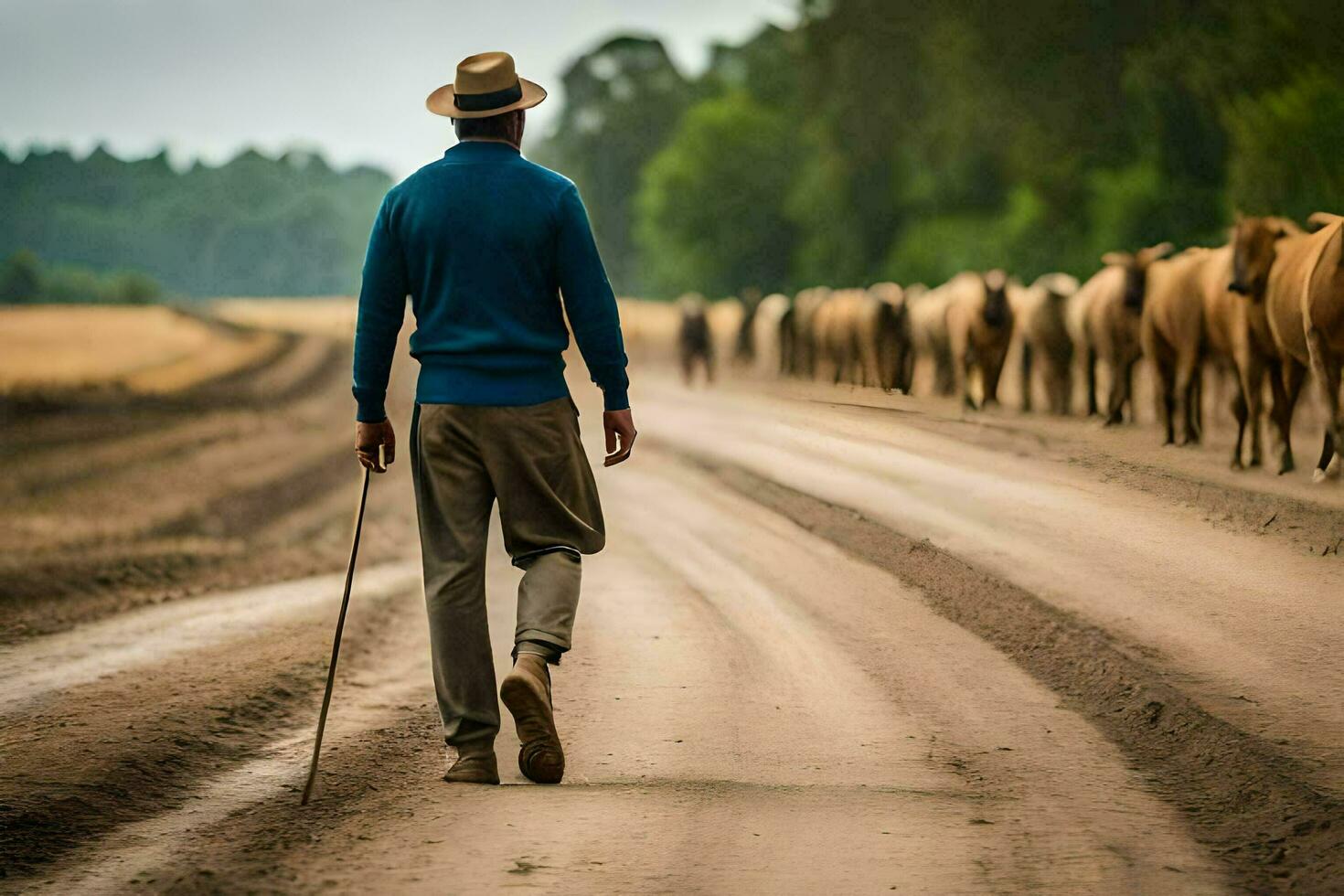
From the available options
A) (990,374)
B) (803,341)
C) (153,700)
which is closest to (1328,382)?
(990,374)

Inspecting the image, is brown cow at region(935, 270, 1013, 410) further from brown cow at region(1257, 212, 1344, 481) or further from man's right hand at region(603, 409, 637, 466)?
man's right hand at region(603, 409, 637, 466)

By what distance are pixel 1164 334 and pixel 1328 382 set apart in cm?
729

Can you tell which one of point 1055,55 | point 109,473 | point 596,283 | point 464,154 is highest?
point 1055,55

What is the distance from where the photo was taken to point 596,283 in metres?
4.70

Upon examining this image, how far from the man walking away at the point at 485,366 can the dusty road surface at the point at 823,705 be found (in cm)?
40

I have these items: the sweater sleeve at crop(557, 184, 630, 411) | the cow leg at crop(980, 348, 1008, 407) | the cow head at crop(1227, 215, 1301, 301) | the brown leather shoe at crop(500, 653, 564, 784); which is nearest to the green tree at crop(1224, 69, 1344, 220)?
the cow head at crop(1227, 215, 1301, 301)

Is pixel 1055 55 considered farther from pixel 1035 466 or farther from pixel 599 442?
pixel 1035 466

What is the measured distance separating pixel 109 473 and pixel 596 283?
1642 centimetres

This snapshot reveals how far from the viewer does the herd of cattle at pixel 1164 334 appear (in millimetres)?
6559

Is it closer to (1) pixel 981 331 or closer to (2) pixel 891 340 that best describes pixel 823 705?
(2) pixel 891 340

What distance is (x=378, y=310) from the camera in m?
4.75

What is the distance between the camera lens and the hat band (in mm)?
4688

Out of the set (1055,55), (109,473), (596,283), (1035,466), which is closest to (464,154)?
(596,283)

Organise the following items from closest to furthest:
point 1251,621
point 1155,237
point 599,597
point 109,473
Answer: point 1251,621
point 599,597
point 109,473
point 1155,237
